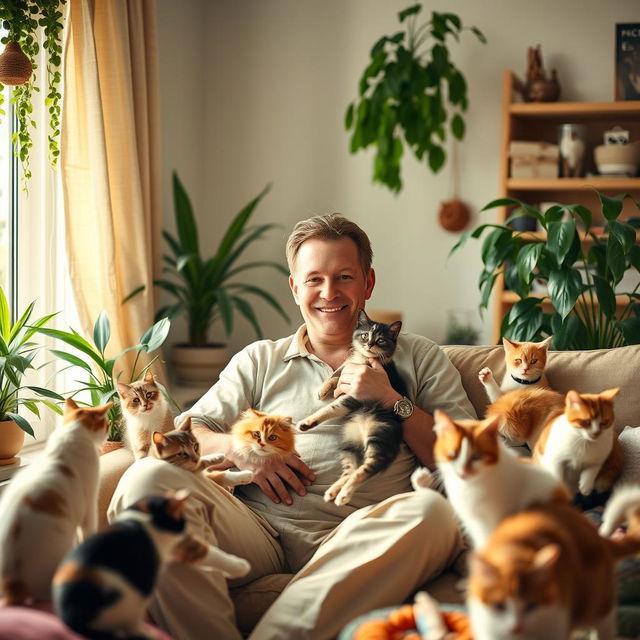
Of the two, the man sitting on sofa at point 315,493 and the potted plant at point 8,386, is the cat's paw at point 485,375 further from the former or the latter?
the potted plant at point 8,386

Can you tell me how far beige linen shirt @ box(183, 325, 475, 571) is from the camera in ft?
6.09

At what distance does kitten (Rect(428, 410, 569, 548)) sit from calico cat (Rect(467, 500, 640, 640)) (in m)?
0.03

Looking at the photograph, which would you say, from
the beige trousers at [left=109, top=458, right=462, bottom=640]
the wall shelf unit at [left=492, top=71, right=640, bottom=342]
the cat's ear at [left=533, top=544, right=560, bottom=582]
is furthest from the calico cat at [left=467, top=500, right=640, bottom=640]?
the wall shelf unit at [left=492, top=71, right=640, bottom=342]

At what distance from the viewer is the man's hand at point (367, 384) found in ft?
6.06

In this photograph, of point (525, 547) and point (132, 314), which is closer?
point (525, 547)

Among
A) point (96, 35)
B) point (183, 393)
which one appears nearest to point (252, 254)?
point (183, 393)

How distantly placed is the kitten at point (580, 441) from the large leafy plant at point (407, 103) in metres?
2.48

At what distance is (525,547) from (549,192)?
3.21 metres

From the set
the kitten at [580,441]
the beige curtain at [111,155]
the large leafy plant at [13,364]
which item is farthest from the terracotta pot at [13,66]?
the kitten at [580,441]

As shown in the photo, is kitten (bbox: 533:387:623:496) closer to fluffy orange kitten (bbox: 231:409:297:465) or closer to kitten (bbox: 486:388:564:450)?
kitten (bbox: 486:388:564:450)

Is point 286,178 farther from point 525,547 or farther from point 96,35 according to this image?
point 525,547

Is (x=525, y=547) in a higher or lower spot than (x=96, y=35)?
lower

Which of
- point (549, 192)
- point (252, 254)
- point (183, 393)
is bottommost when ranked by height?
point (183, 393)

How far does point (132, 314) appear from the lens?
3.12m
